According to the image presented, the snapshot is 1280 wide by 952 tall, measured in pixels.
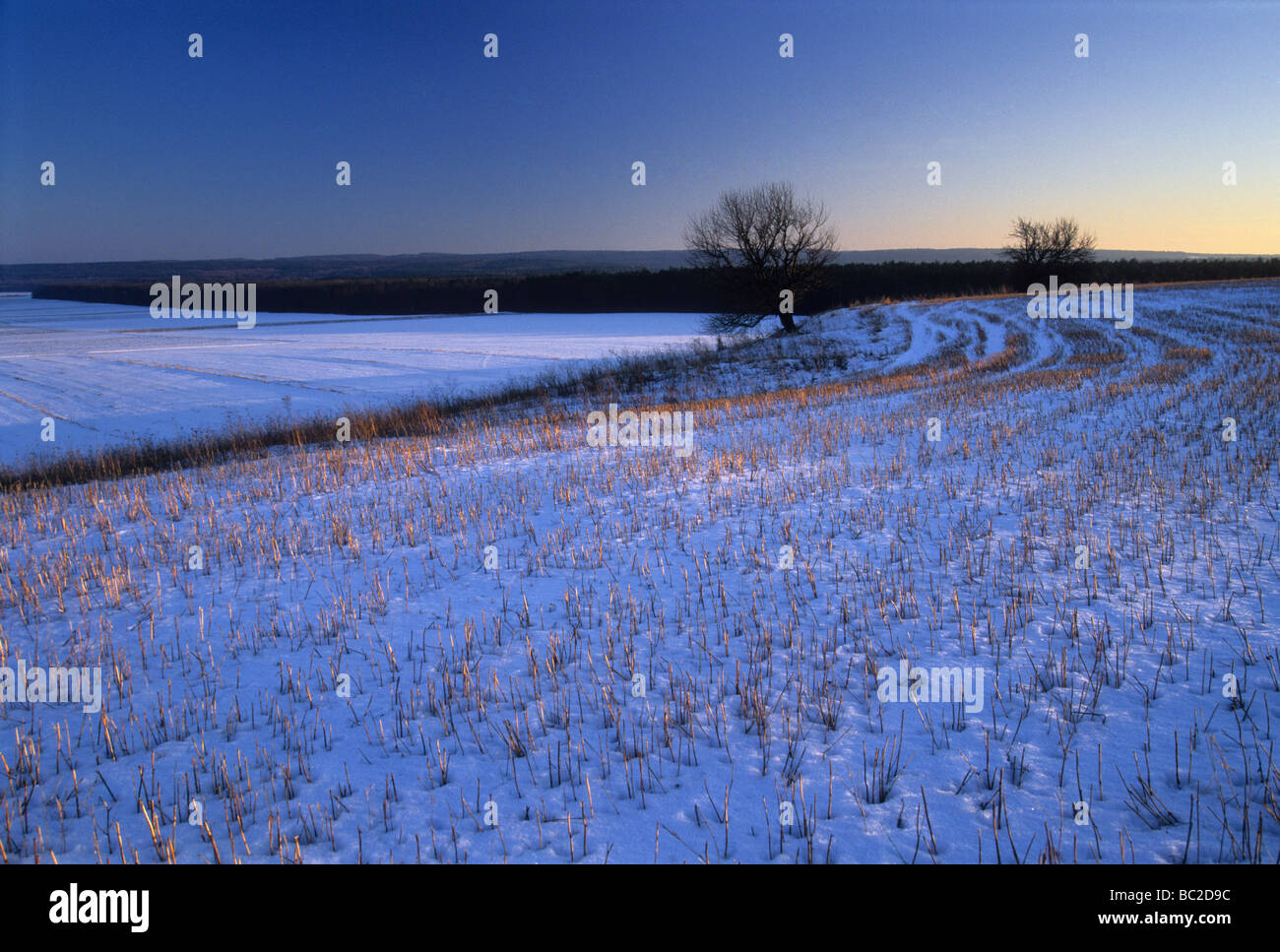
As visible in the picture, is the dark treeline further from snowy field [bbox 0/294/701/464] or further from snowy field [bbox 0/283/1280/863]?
snowy field [bbox 0/283/1280/863]

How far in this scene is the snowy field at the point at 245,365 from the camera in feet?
79.8

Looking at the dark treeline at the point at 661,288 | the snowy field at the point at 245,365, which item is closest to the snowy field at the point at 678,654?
the snowy field at the point at 245,365

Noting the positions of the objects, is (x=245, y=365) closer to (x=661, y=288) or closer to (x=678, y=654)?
(x=678, y=654)

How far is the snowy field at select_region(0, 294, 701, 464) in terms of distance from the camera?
79.8 ft

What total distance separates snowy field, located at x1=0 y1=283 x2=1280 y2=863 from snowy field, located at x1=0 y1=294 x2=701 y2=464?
45.2 feet

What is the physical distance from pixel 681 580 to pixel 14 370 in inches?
1944

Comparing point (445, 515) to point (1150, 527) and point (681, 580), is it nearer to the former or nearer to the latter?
point (681, 580)

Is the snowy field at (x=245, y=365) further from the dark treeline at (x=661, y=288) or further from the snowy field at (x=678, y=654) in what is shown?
the dark treeline at (x=661, y=288)

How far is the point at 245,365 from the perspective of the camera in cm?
4009

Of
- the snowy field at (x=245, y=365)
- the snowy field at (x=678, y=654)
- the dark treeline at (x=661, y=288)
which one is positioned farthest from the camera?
the dark treeline at (x=661, y=288)

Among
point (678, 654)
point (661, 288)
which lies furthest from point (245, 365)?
point (661, 288)

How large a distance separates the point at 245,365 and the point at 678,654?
4255 cm

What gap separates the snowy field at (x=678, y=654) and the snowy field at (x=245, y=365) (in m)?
13.8
